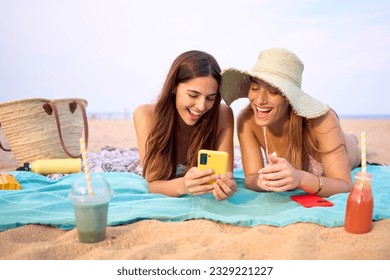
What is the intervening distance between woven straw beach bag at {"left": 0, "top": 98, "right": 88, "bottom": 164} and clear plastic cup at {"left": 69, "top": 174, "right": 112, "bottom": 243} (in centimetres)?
292

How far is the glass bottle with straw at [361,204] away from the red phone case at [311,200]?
38cm

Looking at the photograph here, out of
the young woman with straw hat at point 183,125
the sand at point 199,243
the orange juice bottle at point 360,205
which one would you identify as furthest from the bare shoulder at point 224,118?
the orange juice bottle at point 360,205

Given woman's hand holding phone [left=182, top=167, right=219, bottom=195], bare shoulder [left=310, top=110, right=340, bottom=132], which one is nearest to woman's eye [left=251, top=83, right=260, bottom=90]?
bare shoulder [left=310, top=110, right=340, bottom=132]

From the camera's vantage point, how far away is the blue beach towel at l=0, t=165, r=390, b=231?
2.20 metres

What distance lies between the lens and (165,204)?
8.27 ft

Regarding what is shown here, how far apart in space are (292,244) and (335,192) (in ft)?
3.03

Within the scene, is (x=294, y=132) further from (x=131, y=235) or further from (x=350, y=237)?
(x=131, y=235)

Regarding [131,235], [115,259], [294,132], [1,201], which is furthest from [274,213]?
[1,201]

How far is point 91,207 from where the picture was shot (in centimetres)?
179

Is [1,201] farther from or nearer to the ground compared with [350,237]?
nearer to the ground

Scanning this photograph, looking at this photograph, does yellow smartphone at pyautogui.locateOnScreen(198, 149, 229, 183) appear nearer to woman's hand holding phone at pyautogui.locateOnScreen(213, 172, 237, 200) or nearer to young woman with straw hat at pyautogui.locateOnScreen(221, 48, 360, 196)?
woman's hand holding phone at pyautogui.locateOnScreen(213, 172, 237, 200)

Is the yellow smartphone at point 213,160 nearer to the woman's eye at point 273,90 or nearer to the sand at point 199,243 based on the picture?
the sand at point 199,243

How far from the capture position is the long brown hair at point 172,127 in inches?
108

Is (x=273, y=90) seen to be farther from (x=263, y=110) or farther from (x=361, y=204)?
(x=361, y=204)
